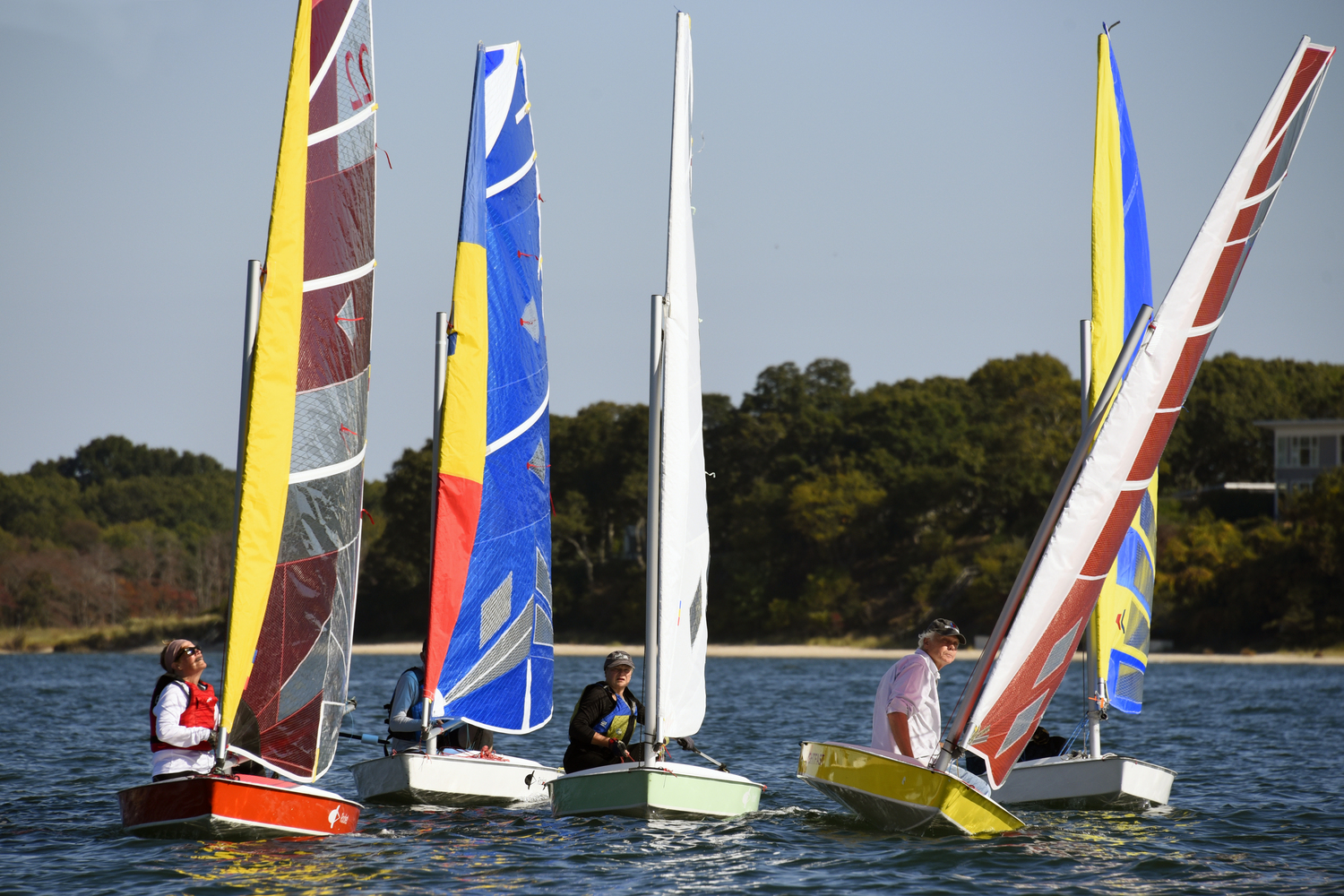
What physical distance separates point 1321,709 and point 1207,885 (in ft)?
61.4

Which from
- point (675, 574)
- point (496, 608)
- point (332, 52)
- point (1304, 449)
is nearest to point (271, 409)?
point (332, 52)

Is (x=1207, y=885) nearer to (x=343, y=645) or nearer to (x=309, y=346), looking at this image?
(x=343, y=645)

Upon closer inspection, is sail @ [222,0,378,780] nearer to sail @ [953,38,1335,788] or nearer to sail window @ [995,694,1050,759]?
sail @ [953,38,1335,788]

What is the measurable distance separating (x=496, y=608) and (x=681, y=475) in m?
2.85

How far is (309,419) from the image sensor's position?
8.92 meters

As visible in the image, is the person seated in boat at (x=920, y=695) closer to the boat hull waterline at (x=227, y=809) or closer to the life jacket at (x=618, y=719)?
the life jacket at (x=618, y=719)

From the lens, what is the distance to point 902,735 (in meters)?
8.46

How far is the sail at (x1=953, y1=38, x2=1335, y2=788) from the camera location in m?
8.14

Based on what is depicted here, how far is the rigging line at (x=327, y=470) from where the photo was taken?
8.80 m

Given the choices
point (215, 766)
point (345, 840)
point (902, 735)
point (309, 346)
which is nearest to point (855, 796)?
point (902, 735)

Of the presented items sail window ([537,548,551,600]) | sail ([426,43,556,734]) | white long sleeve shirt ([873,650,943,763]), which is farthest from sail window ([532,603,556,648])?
white long sleeve shirt ([873,650,943,763])

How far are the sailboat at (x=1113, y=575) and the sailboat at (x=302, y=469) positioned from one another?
5.38 metres

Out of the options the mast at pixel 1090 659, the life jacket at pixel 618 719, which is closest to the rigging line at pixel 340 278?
the life jacket at pixel 618 719

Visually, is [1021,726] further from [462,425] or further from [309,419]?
[462,425]
